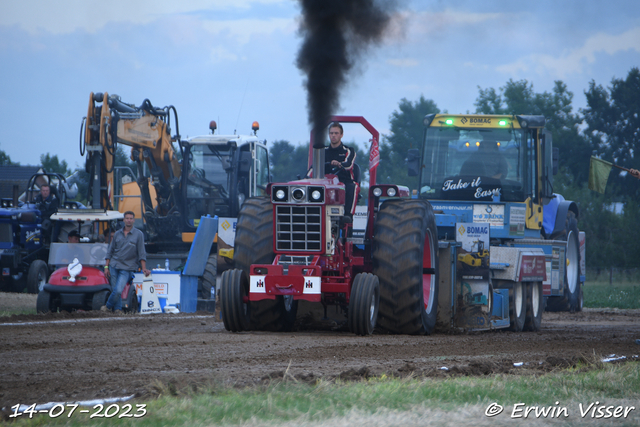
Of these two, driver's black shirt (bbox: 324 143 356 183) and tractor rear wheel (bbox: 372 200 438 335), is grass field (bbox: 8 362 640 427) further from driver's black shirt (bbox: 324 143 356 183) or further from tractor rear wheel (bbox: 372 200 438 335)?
driver's black shirt (bbox: 324 143 356 183)

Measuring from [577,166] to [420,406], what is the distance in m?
55.9

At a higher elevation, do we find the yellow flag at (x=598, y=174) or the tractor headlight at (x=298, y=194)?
the yellow flag at (x=598, y=174)

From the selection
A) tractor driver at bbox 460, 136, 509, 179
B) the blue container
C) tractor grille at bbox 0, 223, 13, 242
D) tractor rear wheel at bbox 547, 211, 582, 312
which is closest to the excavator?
the blue container

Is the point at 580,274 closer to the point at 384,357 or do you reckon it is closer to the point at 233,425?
the point at 384,357

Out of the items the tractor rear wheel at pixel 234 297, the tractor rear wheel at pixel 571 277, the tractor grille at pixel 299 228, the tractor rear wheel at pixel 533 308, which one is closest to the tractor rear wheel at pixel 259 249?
the tractor rear wheel at pixel 234 297

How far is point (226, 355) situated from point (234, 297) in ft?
7.24

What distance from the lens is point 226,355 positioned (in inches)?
295

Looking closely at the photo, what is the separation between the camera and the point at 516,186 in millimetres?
15484

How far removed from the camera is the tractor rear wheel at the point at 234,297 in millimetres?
9648

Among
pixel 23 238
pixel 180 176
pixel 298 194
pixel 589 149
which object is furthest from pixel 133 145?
pixel 589 149

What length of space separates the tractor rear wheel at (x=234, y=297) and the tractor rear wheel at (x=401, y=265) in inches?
63.5

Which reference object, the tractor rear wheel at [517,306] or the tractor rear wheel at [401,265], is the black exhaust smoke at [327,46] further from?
the tractor rear wheel at [517,306]

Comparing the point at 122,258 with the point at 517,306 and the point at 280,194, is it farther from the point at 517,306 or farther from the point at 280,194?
the point at 517,306

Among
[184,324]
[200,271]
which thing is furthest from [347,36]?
[200,271]
